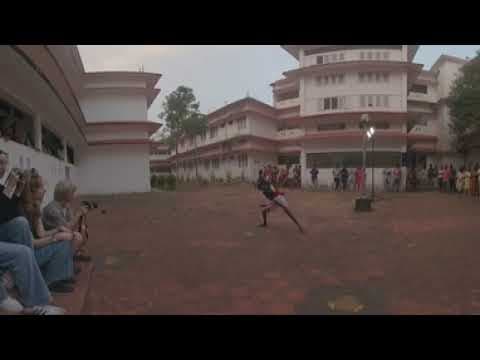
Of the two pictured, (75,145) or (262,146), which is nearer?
(75,145)

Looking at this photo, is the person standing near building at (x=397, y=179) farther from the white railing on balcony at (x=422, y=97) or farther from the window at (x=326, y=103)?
the white railing on balcony at (x=422, y=97)

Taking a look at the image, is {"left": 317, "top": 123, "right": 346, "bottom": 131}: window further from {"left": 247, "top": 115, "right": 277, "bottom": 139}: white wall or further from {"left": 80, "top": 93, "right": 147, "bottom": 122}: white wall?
{"left": 80, "top": 93, "right": 147, "bottom": 122}: white wall

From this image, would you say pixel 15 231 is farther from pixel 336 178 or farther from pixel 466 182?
pixel 336 178

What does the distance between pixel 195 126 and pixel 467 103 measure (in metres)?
18.5

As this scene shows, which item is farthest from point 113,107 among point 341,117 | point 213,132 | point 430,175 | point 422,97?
point 422,97

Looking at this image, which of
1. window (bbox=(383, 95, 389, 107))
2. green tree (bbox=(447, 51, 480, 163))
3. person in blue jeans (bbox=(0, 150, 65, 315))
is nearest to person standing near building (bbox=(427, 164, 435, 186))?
green tree (bbox=(447, 51, 480, 163))

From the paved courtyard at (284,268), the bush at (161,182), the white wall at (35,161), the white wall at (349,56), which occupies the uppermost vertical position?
the white wall at (349,56)

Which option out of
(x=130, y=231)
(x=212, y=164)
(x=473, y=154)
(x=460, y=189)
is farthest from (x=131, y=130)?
(x=473, y=154)

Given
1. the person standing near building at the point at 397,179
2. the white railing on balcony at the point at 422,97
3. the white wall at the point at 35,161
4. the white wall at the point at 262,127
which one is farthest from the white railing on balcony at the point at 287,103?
the white wall at the point at 35,161

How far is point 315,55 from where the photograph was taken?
73.0 ft

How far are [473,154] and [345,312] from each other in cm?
2324

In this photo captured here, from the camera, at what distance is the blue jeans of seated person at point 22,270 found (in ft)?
7.49

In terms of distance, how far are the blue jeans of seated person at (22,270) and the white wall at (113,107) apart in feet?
54.4

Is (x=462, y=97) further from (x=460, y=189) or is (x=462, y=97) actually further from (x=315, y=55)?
(x=315, y=55)
